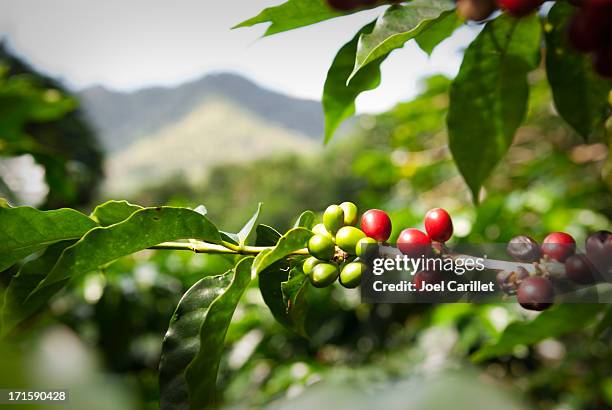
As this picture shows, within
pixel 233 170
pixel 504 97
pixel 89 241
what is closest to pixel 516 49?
pixel 504 97

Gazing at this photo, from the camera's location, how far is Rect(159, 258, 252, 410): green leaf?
1.56 ft

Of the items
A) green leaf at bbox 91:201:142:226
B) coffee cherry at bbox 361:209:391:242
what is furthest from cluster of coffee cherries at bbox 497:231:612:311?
green leaf at bbox 91:201:142:226

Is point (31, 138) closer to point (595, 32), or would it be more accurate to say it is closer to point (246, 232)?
point (246, 232)

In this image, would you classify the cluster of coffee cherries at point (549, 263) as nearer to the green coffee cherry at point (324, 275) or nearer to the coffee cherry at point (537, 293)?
the coffee cherry at point (537, 293)

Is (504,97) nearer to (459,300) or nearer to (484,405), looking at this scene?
(459,300)

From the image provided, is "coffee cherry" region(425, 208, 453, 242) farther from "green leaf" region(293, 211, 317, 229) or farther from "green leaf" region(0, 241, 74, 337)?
"green leaf" region(0, 241, 74, 337)

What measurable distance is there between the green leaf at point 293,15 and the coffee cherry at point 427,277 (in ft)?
0.93

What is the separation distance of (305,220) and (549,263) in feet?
0.83

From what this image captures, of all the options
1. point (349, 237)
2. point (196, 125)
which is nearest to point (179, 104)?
point (196, 125)

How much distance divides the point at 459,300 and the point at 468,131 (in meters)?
0.28

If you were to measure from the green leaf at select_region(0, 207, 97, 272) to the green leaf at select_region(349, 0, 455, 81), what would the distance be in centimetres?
30

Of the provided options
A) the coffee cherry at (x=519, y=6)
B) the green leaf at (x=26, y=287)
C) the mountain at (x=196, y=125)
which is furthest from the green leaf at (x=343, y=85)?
the mountain at (x=196, y=125)

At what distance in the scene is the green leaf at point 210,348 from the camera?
1.54 feet

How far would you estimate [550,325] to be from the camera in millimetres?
907
